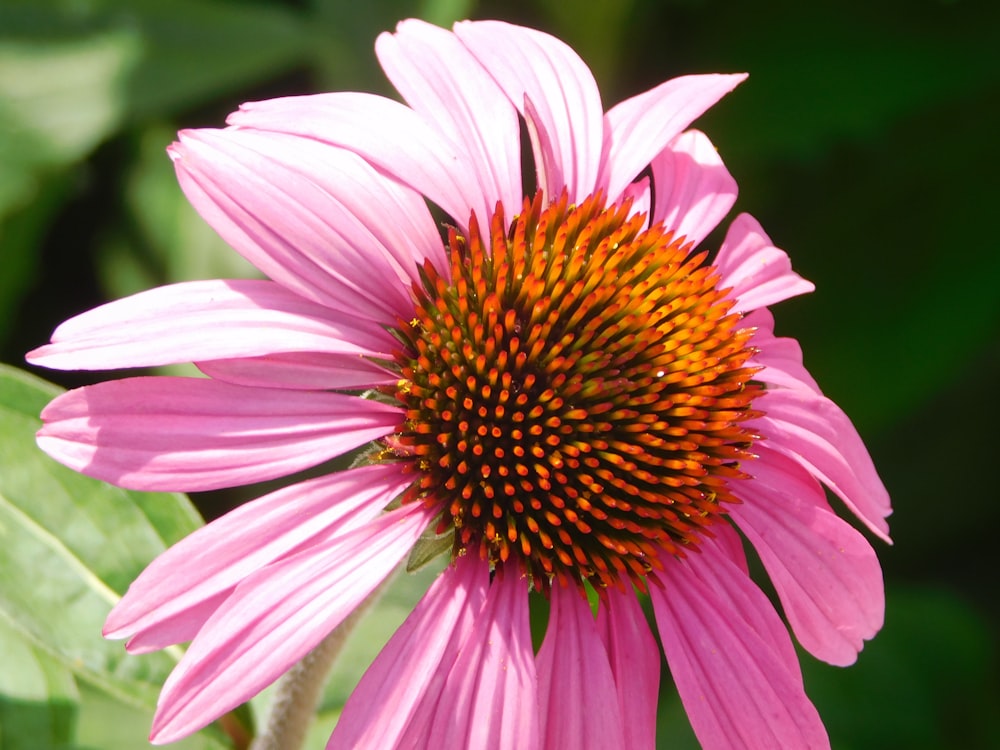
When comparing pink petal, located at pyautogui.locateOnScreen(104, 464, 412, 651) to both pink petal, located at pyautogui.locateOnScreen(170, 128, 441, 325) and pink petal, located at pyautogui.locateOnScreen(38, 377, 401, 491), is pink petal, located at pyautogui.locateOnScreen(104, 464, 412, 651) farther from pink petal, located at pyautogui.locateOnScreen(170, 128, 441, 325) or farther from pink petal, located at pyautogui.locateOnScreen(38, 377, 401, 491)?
pink petal, located at pyautogui.locateOnScreen(170, 128, 441, 325)

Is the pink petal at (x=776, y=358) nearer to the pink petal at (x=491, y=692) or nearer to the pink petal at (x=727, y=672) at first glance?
the pink petal at (x=727, y=672)

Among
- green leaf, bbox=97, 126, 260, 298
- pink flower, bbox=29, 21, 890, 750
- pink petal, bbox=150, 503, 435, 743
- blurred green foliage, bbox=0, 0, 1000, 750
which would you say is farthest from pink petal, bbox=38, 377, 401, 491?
green leaf, bbox=97, 126, 260, 298

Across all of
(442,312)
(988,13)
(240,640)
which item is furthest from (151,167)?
(988,13)

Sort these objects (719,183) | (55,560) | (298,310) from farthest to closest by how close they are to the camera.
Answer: (719,183), (55,560), (298,310)

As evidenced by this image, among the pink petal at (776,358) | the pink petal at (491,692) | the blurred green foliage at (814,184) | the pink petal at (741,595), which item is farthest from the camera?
the blurred green foliage at (814,184)

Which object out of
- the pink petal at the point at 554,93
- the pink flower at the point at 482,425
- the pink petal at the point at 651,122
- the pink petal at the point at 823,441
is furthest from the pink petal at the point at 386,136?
the pink petal at the point at 823,441

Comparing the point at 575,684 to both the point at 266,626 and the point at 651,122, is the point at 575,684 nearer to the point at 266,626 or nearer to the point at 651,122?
the point at 266,626

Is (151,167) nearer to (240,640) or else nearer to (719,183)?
(719,183)

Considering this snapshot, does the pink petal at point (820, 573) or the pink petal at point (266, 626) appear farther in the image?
Answer: the pink petal at point (820, 573)
